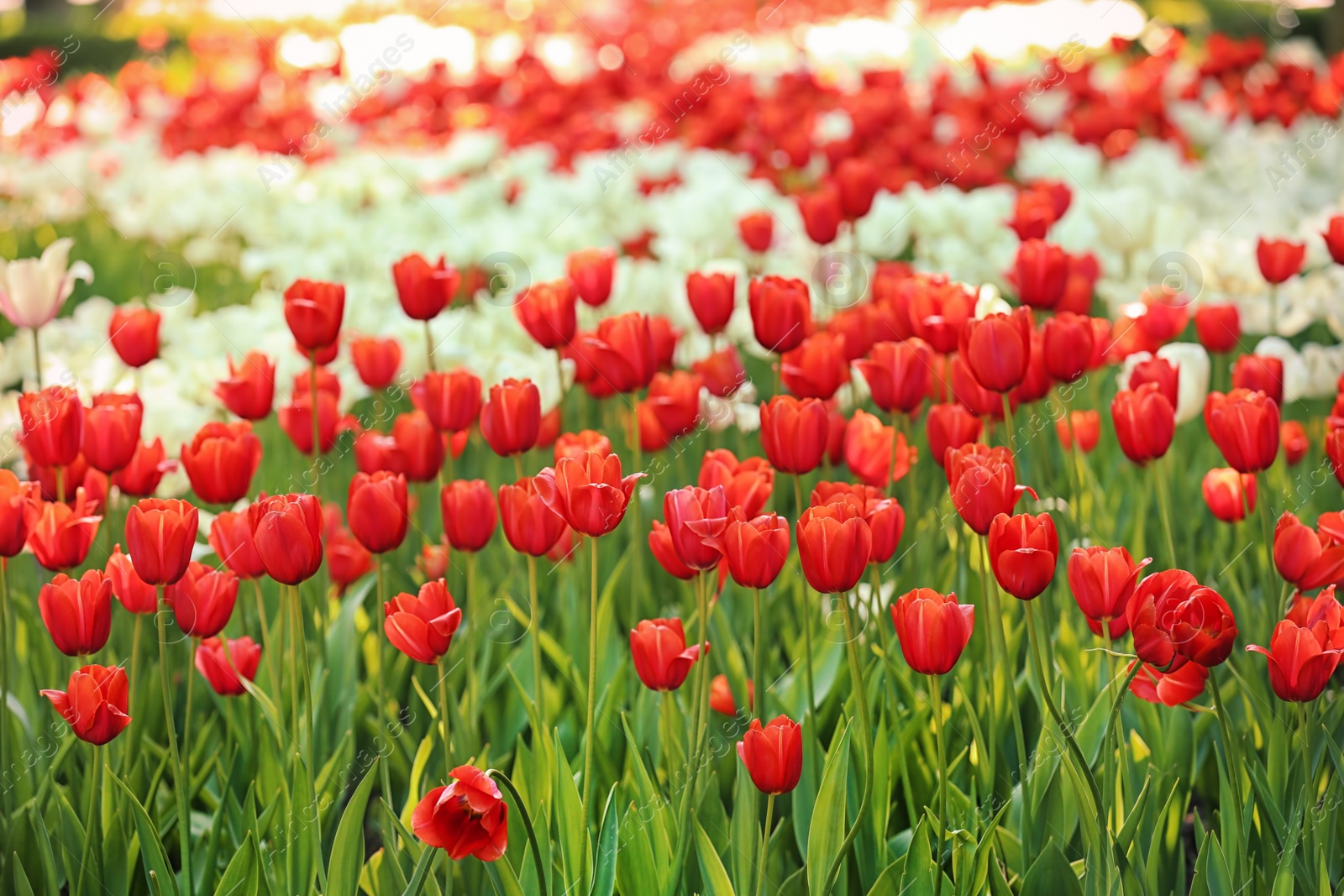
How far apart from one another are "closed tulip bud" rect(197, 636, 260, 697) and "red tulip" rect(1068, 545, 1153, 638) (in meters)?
1.19

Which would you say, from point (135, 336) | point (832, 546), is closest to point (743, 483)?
point (832, 546)

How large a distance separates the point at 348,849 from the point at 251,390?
99cm

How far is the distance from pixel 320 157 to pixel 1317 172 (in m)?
4.72

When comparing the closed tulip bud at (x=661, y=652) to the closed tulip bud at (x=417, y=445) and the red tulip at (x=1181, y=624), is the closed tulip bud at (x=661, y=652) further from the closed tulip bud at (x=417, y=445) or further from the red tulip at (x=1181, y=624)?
the closed tulip bud at (x=417, y=445)

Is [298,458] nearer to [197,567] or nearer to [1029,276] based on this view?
[197,567]

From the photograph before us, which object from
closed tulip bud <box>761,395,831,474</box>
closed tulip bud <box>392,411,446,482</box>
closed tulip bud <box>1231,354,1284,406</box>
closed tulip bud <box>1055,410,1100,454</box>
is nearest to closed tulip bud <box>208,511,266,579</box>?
closed tulip bud <box>392,411,446,482</box>

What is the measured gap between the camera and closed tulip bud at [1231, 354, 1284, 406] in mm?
2141

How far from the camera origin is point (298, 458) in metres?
3.21

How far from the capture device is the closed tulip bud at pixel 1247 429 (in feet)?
6.02

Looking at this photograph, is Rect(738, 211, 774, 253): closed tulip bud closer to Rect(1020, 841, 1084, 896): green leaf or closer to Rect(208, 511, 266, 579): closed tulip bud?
Rect(208, 511, 266, 579): closed tulip bud

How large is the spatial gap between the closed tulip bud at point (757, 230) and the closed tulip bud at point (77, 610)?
2061 millimetres

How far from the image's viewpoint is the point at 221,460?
1.95 metres

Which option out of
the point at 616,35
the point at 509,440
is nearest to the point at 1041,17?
the point at 616,35

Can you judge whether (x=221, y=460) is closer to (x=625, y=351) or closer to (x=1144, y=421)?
(x=625, y=351)
